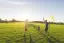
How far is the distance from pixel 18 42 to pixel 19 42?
0.08 m

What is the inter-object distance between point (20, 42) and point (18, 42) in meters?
0.17

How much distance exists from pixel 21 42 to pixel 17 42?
0.32 metres

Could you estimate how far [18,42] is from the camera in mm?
13867

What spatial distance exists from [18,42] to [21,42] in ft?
0.79

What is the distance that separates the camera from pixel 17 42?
13.9m

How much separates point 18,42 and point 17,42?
3.4 inches

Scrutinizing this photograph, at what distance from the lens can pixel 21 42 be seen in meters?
13.9

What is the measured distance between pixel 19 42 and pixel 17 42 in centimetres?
17

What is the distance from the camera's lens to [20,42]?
544 inches

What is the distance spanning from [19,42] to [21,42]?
0.16m
